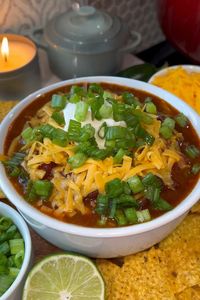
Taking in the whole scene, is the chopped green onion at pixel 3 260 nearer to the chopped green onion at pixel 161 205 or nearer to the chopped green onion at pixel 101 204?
the chopped green onion at pixel 101 204

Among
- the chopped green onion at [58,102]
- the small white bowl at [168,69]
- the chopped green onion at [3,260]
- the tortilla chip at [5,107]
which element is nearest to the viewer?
the chopped green onion at [3,260]

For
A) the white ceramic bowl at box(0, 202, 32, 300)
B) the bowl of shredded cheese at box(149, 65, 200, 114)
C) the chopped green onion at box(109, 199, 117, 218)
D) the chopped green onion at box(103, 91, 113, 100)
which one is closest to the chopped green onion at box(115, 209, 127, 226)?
the chopped green onion at box(109, 199, 117, 218)

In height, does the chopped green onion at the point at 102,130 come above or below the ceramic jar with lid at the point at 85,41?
above

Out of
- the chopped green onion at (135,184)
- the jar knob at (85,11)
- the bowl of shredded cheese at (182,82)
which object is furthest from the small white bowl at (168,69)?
the chopped green onion at (135,184)

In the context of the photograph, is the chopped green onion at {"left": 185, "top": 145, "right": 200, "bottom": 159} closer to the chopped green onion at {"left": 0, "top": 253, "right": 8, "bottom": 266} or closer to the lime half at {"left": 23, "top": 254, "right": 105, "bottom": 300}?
the lime half at {"left": 23, "top": 254, "right": 105, "bottom": 300}

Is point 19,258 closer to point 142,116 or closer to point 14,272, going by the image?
point 14,272

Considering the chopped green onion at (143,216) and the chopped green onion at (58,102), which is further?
the chopped green onion at (58,102)
